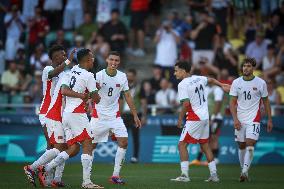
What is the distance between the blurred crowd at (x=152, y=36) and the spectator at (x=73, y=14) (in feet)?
0.12

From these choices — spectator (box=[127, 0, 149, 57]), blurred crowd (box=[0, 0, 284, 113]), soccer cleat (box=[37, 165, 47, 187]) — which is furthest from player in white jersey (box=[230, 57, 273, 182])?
spectator (box=[127, 0, 149, 57])

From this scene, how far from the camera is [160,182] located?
61.5 ft

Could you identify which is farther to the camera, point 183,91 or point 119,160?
point 183,91

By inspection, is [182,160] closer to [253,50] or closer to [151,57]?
[253,50]

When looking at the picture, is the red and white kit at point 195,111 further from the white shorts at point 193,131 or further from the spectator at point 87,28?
the spectator at point 87,28

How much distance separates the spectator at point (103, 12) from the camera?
1266 inches

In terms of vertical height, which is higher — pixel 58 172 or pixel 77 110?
pixel 77 110

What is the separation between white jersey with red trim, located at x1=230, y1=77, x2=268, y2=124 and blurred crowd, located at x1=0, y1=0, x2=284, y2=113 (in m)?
7.27

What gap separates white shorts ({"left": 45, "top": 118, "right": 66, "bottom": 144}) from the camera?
17.1m

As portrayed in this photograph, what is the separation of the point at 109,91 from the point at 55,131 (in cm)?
225

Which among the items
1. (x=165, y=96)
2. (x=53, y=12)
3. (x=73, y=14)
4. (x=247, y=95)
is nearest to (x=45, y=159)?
(x=247, y=95)

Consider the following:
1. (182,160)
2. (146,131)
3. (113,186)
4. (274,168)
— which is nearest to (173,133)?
(146,131)

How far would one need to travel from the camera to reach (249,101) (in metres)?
19.8

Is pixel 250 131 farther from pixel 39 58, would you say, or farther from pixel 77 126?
pixel 39 58
